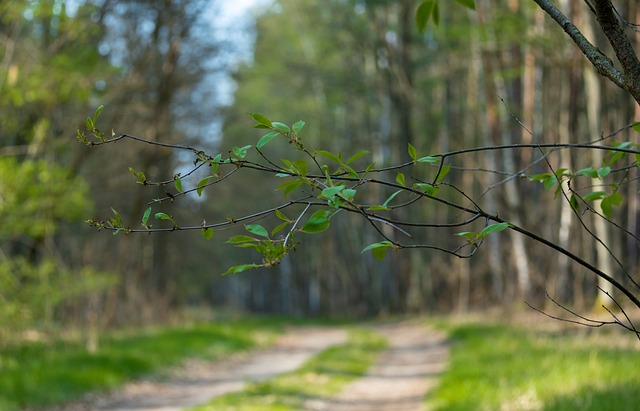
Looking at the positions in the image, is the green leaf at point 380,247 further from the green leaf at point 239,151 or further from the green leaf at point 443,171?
the green leaf at point 239,151

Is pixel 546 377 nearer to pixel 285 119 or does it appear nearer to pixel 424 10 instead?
pixel 424 10

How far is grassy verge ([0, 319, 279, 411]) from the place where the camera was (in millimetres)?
8117

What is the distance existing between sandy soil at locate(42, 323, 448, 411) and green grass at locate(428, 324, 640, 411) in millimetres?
615

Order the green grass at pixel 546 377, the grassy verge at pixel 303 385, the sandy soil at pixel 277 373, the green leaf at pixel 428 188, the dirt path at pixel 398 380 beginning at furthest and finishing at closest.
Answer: the sandy soil at pixel 277 373 → the dirt path at pixel 398 380 → the grassy verge at pixel 303 385 → the green grass at pixel 546 377 → the green leaf at pixel 428 188

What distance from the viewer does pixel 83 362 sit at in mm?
9922

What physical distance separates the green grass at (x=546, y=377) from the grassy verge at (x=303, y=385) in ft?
4.41

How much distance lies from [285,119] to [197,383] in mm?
26359

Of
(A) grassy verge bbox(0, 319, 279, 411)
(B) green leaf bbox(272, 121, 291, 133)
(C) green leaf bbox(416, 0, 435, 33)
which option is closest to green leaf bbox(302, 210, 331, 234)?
(B) green leaf bbox(272, 121, 291, 133)

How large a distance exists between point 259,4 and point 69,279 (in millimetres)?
32189

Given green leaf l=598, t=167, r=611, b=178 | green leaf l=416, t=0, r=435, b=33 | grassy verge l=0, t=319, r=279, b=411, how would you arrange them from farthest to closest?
grassy verge l=0, t=319, r=279, b=411, green leaf l=598, t=167, r=611, b=178, green leaf l=416, t=0, r=435, b=33

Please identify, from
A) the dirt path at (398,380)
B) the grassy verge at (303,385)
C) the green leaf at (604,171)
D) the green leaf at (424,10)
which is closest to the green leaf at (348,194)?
the green leaf at (424,10)

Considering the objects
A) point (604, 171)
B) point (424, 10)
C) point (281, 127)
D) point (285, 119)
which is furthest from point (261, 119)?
point (285, 119)

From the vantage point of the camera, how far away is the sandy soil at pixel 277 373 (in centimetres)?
827

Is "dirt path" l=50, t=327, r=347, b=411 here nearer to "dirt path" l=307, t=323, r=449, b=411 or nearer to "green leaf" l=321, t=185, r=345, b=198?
"dirt path" l=307, t=323, r=449, b=411
